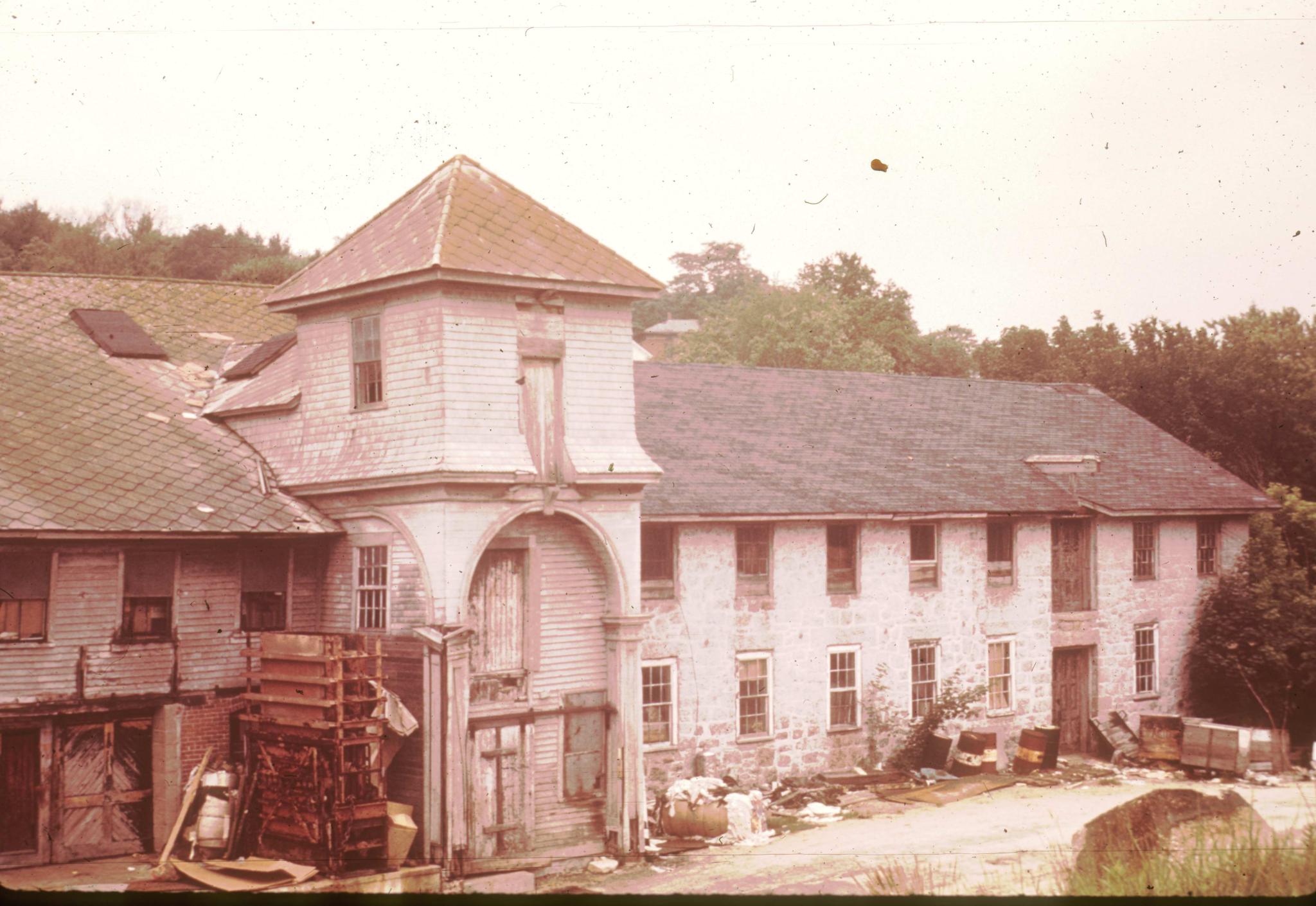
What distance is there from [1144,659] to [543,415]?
15.5m

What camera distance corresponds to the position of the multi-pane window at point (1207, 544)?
29.2 meters

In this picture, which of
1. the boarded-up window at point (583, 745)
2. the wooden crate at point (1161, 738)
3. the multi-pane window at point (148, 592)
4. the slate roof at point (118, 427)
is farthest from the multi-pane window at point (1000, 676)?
the multi-pane window at point (148, 592)

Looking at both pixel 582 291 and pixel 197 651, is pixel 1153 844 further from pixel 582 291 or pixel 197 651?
pixel 197 651

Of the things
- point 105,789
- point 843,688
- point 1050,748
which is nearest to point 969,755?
point 1050,748

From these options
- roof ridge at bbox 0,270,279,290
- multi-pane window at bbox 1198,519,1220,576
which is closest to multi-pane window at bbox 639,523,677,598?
roof ridge at bbox 0,270,279,290

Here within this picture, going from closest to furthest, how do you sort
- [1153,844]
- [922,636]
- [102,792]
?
[1153,844], [102,792], [922,636]

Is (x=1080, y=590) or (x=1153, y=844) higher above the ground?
(x=1080, y=590)

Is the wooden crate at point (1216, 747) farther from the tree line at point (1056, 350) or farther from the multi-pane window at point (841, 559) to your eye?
the multi-pane window at point (841, 559)

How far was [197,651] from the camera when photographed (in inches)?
747

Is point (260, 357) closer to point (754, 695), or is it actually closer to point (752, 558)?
point (752, 558)

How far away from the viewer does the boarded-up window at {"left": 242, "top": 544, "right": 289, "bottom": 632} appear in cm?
1944

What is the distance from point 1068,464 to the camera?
2920cm

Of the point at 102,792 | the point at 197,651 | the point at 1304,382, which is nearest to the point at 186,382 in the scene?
the point at 197,651

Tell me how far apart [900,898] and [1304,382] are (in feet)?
40.5
